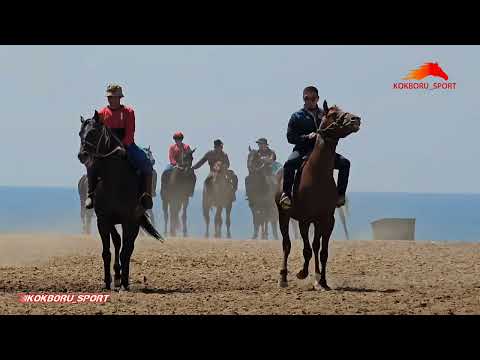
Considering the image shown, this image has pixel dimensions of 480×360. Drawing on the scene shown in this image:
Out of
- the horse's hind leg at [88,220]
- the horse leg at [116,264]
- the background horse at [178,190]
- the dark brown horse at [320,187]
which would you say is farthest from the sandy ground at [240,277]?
the horse's hind leg at [88,220]

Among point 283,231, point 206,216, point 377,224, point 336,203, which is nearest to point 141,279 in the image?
point 283,231

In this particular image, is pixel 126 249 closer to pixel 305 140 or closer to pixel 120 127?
pixel 120 127

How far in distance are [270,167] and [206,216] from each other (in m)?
2.22

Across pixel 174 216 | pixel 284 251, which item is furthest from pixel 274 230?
pixel 284 251

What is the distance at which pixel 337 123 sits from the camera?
49.6 ft

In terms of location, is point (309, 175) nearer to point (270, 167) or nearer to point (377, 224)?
point (377, 224)

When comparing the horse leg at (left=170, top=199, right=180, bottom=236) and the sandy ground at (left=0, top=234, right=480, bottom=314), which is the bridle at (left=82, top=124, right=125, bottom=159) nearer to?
the sandy ground at (left=0, top=234, right=480, bottom=314)

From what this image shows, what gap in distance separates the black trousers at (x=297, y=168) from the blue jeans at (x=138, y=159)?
1.97 metres

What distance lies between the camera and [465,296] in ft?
49.9

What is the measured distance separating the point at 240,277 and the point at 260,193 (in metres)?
13.5

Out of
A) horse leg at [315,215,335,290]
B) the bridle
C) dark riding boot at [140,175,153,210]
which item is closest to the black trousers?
horse leg at [315,215,335,290]

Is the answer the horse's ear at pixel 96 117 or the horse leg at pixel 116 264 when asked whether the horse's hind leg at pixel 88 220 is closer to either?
the horse leg at pixel 116 264

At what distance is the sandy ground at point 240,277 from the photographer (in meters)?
13.8

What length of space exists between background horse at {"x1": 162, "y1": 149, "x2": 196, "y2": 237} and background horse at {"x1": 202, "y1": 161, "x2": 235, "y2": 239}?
481mm
